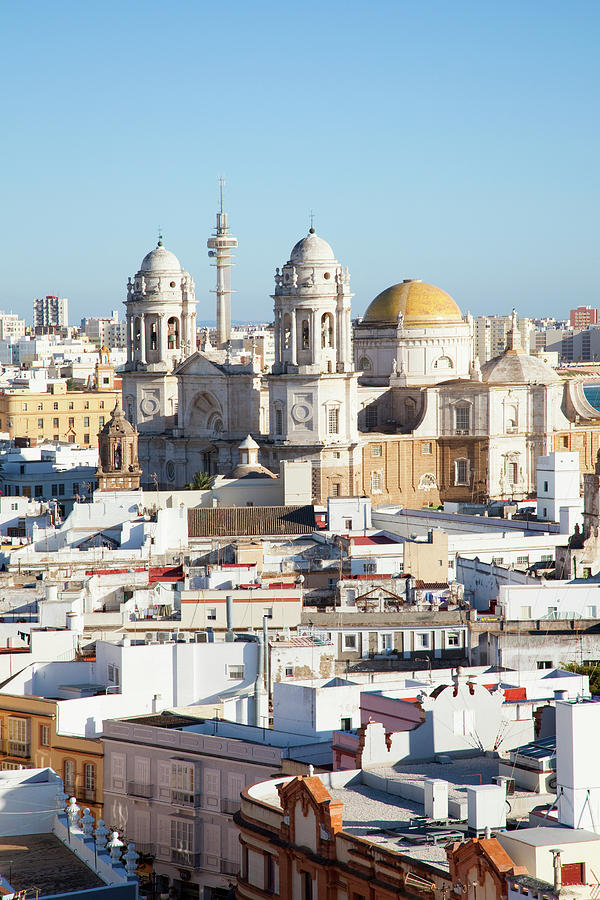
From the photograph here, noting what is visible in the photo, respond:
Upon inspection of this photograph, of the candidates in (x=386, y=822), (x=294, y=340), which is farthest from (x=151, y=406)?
(x=386, y=822)

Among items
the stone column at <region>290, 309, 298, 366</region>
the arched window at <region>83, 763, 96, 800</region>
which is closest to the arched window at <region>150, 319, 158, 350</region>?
the stone column at <region>290, 309, 298, 366</region>

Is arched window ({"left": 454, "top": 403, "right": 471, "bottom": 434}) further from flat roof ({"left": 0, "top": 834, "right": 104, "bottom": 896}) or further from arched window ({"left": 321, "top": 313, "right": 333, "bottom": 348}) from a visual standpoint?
flat roof ({"left": 0, "top": 834, "right": 104, "bottom": 896})

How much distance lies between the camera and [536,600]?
36.8 metres

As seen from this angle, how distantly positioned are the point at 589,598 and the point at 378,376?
1389 inches

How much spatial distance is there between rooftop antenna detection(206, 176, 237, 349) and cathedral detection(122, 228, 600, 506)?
15.4ft

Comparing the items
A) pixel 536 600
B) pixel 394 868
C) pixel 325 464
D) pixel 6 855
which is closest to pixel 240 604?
pixel 536 600

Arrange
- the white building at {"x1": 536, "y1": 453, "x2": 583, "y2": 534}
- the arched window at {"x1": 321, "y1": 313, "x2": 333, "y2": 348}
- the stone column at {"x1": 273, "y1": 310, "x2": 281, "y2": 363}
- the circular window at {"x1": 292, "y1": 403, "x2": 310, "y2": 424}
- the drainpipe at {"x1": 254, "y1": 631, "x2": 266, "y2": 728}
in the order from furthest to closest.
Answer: the stone column at {"x1": 273, "y1": 310, "x2": 281, "y2": 363} → the arched window at {"x1": 321, "y1": 313, "x2": 333, "y2": 348} → the circular window at {"x1": 292, "y1": 403, "x2": 310, "y2": 424} → the white building at {"x1": 536, "y1": 453, "x2": 583, "y2": 534} → the drainpipe at {"x1": 254, "y1": 631, "x2": 266, "y2": 728}

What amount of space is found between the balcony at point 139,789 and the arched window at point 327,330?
3993 centimetres

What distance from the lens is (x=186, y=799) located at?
79.4 feet

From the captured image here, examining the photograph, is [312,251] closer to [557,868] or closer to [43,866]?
[43,866]

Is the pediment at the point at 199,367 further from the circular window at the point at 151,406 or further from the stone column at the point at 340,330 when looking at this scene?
the stone column at the point at 340,330

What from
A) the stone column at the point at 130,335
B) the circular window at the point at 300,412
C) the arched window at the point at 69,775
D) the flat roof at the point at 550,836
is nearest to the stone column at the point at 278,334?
the circular window at the point at 300,412

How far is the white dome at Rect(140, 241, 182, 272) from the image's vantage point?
70688 millimetres

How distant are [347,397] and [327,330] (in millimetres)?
2399
